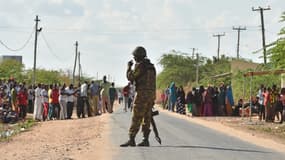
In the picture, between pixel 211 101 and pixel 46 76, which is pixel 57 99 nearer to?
pixel 211 101

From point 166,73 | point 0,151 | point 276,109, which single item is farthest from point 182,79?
point 0,151

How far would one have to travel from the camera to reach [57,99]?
28.4 metres

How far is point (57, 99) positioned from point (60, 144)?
1207cm

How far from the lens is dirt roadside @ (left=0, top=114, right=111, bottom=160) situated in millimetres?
13258

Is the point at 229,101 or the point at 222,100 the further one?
the point at 229,101

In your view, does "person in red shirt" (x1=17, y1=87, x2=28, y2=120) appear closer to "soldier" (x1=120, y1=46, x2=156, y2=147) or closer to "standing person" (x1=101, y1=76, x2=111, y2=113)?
"standing person" (x1=101, y1=76, x2=111, y2=113)

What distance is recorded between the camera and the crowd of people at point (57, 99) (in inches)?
1123

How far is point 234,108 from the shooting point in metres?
33.0

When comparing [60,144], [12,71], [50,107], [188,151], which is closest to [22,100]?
[50,107]

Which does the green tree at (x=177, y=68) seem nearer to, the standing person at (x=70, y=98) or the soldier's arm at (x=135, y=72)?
the standing person at (x=70, y=98)

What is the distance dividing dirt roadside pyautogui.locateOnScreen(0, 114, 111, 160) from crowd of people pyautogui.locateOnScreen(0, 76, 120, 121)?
447 cm

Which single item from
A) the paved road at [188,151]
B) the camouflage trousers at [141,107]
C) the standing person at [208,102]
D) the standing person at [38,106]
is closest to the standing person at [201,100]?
the standing person at [208,102]

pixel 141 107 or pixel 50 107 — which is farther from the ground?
pixel 141 107

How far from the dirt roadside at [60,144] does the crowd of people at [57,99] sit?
4.47 metres
